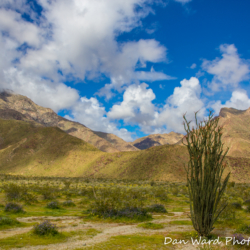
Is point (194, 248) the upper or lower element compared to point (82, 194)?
upper

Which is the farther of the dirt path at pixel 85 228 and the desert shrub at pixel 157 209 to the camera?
the desert shrub at pixel 157 209

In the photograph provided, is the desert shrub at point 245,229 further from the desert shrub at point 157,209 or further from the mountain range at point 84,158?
the mountain range at point 84,158

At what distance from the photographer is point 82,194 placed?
2703cm

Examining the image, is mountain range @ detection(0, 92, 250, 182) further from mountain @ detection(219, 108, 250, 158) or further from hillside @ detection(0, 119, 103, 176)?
mountain @ detection(219, 108, 250, 158)

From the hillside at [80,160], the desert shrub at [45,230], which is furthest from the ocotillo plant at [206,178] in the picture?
the hillside at [80,160]

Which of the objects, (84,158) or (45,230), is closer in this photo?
(45,230)

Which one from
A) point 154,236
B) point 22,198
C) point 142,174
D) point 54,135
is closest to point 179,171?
point 142,174

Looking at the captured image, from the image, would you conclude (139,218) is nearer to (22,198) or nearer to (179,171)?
(22,198)

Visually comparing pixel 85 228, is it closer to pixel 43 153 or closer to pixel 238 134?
pixel 43 153

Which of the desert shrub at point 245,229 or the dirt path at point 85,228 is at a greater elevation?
the desert shrub at point 245,229

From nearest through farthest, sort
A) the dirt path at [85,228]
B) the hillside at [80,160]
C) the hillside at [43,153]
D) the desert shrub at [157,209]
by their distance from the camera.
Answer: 1. the dirt path at [85,228]
2. the desert shrub at [157,209]
3. the hillside at [80,160]
4. the hillside at [43,153]

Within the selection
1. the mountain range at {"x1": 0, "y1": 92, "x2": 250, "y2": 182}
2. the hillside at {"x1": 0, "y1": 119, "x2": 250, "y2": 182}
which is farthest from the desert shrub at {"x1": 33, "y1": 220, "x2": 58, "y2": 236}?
the mountain range at {"x1": 0, "y1": 92, "x2": 250, "y2": 182}

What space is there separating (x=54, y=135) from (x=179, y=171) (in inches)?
3168

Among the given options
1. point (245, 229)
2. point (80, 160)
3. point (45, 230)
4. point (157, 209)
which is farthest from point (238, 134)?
point (45, 230)
